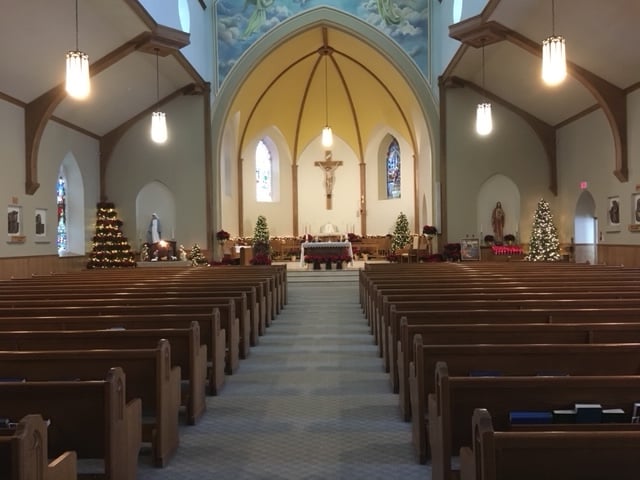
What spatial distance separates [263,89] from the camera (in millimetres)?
21312

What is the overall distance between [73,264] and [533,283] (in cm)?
1212

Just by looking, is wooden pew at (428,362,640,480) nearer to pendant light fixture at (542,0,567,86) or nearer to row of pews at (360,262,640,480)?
row of pews at (360,262,640,480)

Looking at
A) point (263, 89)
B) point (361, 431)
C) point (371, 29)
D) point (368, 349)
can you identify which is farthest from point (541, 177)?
point (361, 431)

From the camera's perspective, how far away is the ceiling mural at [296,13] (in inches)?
694

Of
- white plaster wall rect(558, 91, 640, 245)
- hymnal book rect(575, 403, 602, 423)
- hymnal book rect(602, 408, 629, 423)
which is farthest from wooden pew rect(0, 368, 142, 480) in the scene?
white plaster wall rect(558, 91, 640, 245)

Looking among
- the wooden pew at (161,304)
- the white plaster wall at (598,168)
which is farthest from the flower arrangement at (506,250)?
the wooden pew at (161,304)

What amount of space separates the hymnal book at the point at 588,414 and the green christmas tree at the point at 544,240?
13081mm

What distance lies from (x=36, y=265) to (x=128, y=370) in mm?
10852

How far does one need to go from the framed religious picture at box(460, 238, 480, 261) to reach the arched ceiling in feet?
16.2

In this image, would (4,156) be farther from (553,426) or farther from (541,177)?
(541,177)

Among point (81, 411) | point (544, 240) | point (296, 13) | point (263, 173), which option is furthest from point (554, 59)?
point (263, 173)

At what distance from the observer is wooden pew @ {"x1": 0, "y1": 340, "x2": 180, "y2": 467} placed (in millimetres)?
3734

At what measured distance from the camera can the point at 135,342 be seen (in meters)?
4.49

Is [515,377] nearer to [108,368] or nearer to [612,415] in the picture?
[612,415]
